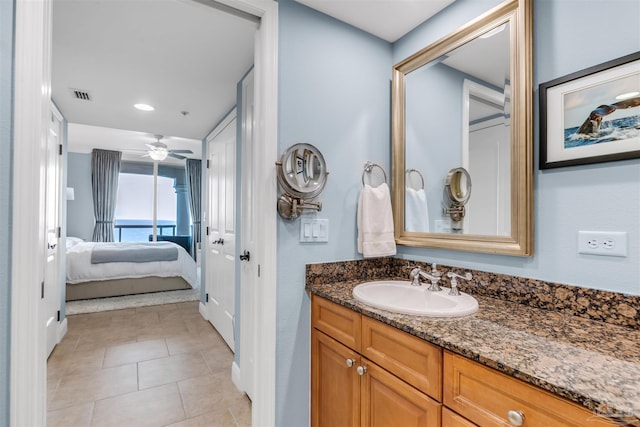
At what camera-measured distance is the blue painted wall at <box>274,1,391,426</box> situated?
156 cm

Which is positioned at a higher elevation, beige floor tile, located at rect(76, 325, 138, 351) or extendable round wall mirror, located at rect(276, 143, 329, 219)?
extendable round wall mirror, located at rect(276, 143, 329, 219)

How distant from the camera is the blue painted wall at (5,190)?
102cm

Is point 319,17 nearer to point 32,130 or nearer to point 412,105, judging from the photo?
point 412,105

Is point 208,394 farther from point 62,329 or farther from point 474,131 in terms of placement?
point 474,131

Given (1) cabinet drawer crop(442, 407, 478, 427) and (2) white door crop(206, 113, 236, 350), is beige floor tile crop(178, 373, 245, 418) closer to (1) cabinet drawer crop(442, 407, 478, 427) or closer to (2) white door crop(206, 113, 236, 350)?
(2) white door crop(206, 113, 236, 350)

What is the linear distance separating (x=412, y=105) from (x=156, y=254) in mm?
4465

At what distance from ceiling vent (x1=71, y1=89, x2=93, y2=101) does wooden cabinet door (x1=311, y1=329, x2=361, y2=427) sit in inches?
109

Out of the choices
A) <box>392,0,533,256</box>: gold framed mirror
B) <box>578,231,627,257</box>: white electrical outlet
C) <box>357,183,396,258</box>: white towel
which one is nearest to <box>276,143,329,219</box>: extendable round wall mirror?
<box>357,183,396,258</box>: white towel

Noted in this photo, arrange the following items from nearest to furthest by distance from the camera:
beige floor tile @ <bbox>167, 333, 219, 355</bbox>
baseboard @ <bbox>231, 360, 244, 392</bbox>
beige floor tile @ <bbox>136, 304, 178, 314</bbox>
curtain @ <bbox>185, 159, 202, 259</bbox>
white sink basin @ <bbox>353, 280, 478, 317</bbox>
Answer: white sink basin @ <bbox>353, 280, 478, 317</bbox> < baseboard @ <bbox>231, 360, 244, 392</bbox> < beige floor tile @ <bbox>167, 333, 219, 355</bbox> < beige floor tile @ <bbox>136, 304, 178, 314</bbox> < curtain @ <bbox>185, 159, 202, 259</bbox>

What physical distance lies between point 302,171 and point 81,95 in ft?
7.89

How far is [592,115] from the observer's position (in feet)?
3.65

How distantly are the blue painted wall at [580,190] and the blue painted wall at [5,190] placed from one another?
6.24 ft

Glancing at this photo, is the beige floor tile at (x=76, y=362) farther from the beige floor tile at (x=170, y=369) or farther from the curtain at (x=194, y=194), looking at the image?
the curtain at (x=194, y=194)

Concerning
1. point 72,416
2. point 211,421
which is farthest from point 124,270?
point 211,421
